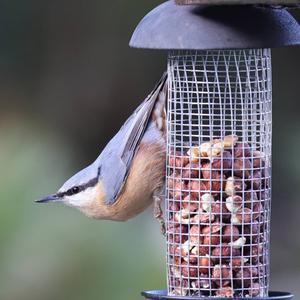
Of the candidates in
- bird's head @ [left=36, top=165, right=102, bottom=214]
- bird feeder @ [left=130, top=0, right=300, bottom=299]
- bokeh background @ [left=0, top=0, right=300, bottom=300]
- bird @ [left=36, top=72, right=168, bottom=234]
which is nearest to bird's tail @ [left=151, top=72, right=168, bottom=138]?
bird @ [left=36, top=72, right=168, bottom=234]

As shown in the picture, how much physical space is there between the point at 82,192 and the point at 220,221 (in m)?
1.03

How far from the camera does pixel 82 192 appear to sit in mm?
5125

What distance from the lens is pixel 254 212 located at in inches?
171

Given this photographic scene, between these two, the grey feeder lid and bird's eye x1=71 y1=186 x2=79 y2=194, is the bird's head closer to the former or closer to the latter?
bird's eye x1=71 y1=186 x2=79 y2=194

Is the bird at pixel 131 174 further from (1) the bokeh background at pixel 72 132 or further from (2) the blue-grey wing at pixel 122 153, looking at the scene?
(1) the bokeh background at pixel 72 132

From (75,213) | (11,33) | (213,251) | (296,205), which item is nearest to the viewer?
(213,251)

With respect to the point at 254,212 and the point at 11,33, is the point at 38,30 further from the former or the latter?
the point at 254,212

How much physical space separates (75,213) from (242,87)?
2240 mm

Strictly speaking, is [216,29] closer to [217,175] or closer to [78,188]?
[217,175]

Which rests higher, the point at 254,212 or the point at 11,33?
the point at 11,33

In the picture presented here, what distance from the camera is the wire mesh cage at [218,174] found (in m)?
4.29

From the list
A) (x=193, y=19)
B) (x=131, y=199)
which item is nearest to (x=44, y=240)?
(x=131, y=199)

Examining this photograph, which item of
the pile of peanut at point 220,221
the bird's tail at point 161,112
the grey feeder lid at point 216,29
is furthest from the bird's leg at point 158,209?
the grey feeder lid at point 216,29

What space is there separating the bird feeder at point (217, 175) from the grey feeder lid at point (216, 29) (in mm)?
99
